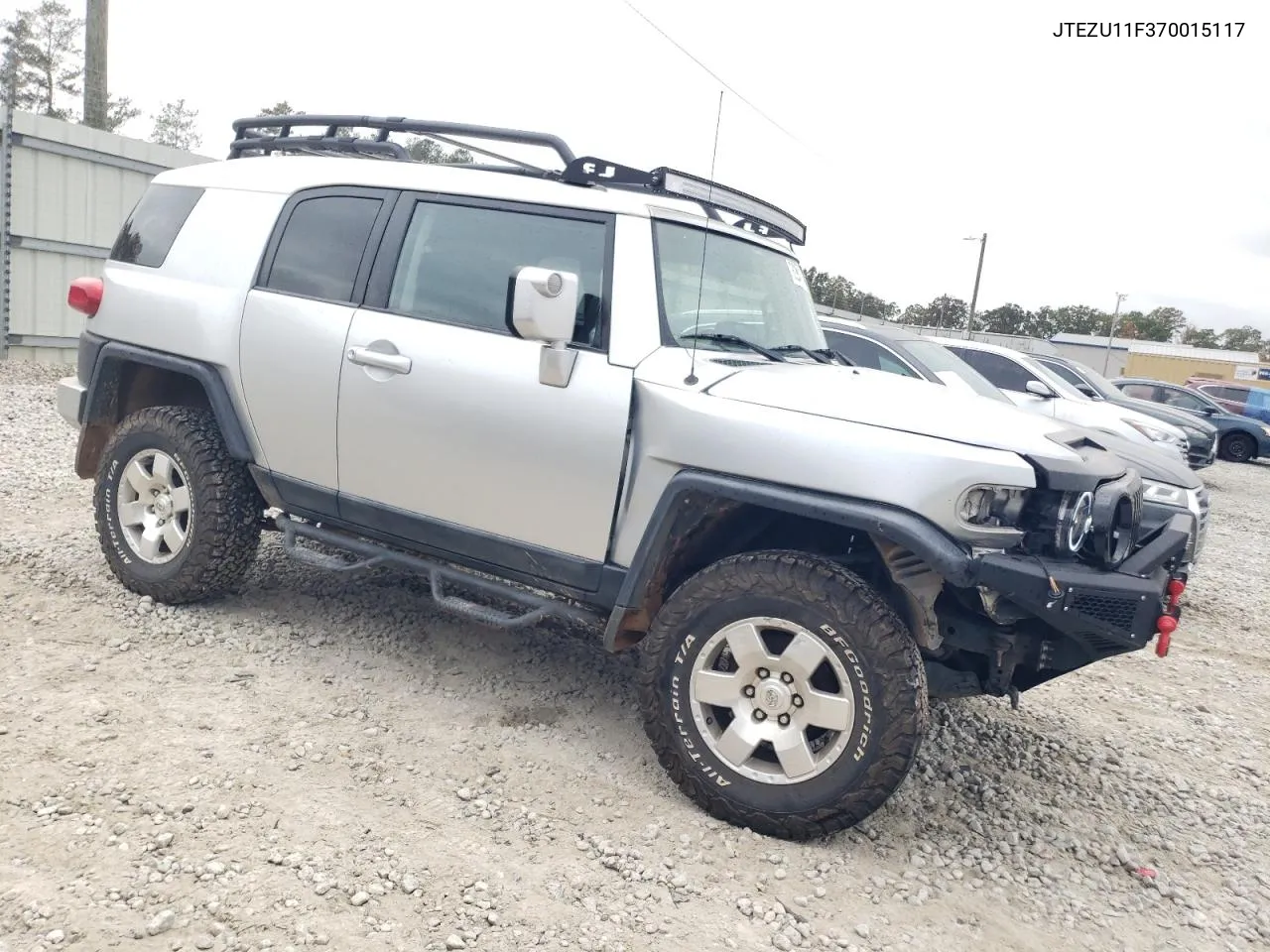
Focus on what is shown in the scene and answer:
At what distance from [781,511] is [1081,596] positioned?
932mm

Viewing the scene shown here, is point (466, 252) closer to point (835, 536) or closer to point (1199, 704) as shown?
point (835, 536)

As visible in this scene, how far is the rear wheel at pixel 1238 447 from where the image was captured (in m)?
21.2

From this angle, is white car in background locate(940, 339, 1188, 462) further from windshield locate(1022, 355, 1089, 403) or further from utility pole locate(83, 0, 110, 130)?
utility pole locate(83, 0, 110, 130)

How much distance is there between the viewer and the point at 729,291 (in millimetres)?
3816

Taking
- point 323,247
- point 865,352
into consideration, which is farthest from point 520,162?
point 865,352

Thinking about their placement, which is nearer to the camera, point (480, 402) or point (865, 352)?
point (480, 402)

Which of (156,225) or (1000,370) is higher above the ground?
(156,225)

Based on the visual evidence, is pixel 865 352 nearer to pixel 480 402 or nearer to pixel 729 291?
pixel 729 291

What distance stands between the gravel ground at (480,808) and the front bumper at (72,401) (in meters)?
0.78

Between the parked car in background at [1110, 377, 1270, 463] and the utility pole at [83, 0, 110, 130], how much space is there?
18.8 metres

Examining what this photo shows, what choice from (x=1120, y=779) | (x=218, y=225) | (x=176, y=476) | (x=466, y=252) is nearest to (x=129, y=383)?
(x=176, y=476)

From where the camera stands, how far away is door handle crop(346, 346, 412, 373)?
3670mm

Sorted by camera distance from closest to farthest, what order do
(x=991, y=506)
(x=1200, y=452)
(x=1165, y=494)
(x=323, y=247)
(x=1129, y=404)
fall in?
(x=991, y=506)
(x=323, y=247)
(x=1165, y=494)
(x=1129, y=404)
(x=1200, y=452)

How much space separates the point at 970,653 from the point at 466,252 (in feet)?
7.88
